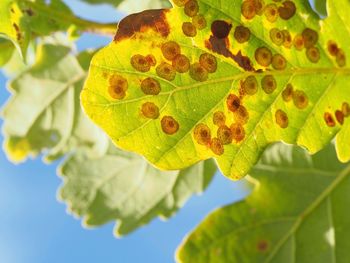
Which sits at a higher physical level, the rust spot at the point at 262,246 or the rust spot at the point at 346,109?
the rust spot at the point at 346,109

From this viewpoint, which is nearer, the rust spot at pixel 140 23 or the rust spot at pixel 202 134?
the rust spot at pixel 140 23

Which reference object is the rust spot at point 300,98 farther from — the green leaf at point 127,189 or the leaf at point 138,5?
the green leaf at point 127,189

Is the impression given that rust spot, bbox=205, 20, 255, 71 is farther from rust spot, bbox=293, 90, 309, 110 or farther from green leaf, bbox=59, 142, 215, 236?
green leaf, bbox=59, 142, 215, 236

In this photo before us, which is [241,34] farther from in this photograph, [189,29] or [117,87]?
[117,87]

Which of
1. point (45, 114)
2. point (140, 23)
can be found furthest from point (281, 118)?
point (45, 114)

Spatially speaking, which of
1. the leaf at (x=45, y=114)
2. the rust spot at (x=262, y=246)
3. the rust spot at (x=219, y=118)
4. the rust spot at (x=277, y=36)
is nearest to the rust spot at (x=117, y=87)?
the rust spot at (x=219, y=118)
